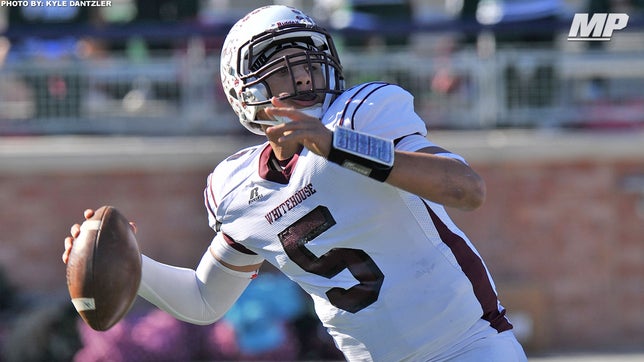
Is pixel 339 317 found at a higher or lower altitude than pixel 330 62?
lower

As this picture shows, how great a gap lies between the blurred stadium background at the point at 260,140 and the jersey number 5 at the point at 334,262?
413 centimetres

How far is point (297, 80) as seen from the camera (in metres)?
3.26

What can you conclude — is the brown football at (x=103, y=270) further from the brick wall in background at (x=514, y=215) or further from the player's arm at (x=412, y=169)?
the brick wall in background at (x=514, y=215)

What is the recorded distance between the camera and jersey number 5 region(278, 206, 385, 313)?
317 cm

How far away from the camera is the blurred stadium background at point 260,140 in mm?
7414

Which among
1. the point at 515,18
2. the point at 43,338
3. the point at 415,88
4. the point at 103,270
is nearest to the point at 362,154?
the point at 103,270

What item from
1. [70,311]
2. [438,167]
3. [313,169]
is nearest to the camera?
[438,167]

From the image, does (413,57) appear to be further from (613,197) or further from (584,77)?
(613,197)

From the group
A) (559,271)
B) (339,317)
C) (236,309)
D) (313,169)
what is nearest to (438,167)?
(313,169)

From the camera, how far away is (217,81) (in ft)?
27.0

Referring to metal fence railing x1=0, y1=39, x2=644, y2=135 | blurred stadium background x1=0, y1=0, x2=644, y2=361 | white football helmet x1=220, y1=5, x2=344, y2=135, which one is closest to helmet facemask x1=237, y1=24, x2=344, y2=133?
white football helmet x1=220, y1=5, x2=344, y2=135

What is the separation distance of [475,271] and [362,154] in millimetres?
660

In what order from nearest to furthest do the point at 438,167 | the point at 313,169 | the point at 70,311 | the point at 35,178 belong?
the point at 438,167, the point at 313,169, the point at 70,311, the point at 35,178

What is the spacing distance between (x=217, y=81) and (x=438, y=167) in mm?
5533
